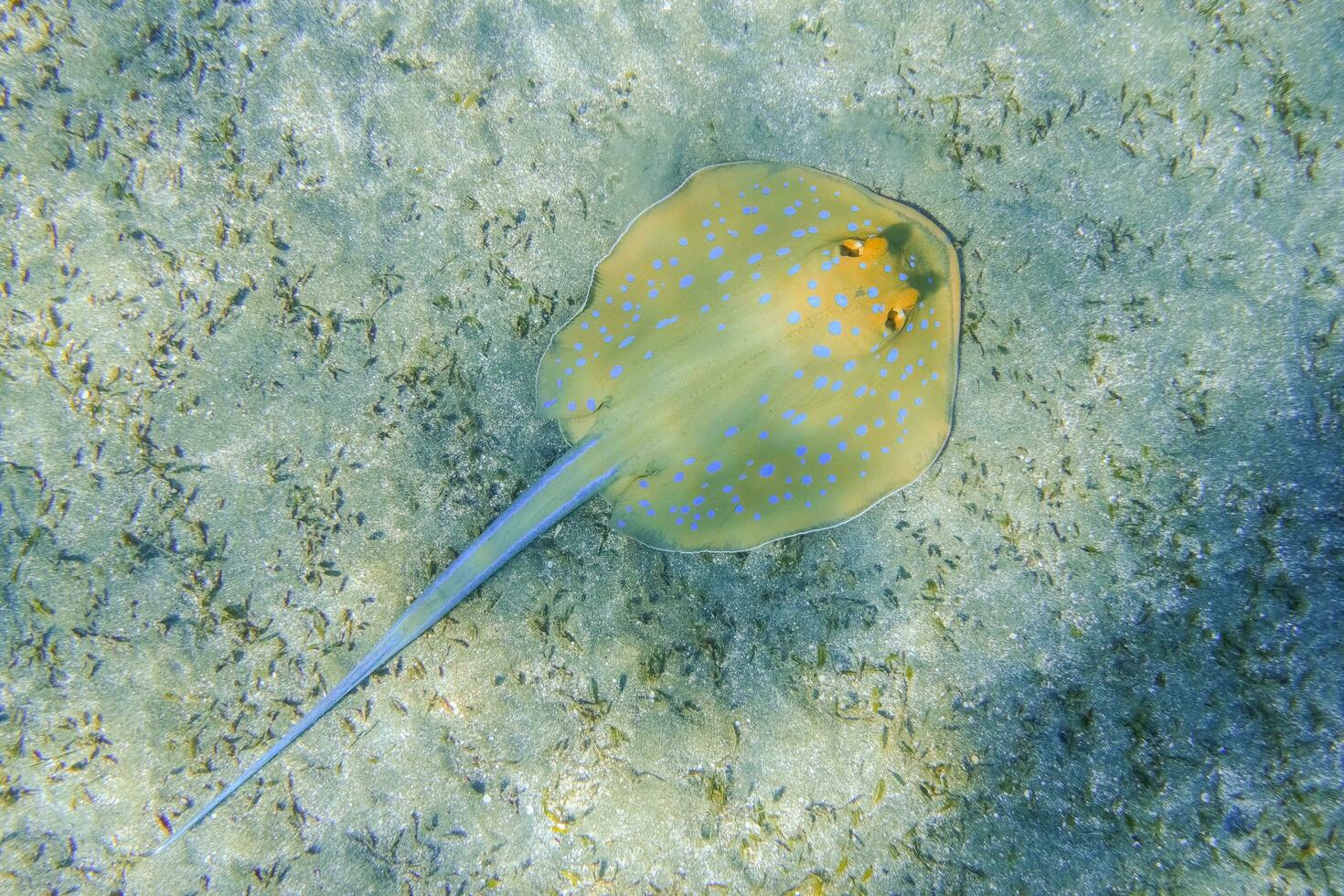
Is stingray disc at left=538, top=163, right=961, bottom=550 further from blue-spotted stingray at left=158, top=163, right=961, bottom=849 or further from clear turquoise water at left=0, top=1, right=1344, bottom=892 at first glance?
clear turquoise water at left=0, top=1, right=1344, bottom=892

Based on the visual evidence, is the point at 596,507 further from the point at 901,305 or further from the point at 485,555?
the point at 901,305

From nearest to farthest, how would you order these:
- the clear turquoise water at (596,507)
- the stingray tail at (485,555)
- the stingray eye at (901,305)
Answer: the stingray eye at (901,305), the stingray tail at (485,555), the clear turquoise water at (596,507)

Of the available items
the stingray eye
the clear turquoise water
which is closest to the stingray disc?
the stingray eye

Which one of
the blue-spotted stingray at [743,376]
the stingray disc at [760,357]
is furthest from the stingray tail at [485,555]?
the stingray disc at [760,357]

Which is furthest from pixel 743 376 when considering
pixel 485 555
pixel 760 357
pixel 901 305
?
pixel 485 555

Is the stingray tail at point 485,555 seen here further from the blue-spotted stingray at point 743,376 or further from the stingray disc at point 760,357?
the stingray disc at point 760,357

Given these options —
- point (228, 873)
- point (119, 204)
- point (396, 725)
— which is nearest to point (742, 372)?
point (396, 725)
